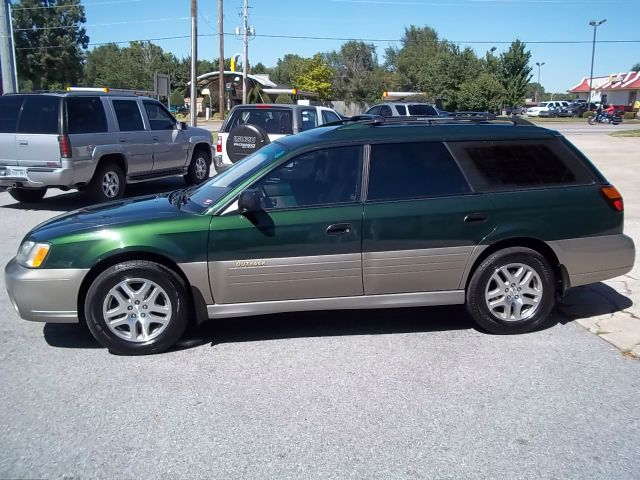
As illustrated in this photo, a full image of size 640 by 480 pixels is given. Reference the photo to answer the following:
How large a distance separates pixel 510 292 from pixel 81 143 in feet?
26.4

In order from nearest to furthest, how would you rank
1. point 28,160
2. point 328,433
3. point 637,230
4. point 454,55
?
1. point 328,433
2. point 637,230
3. point 28,160
4. point 454,55

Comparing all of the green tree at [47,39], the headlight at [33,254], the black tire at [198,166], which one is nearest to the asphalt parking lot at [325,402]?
the headlight at [33,254]

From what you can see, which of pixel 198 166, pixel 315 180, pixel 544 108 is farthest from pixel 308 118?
pixel 544 108

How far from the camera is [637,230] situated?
8914 millimetres

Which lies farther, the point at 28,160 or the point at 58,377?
the point at 28,160

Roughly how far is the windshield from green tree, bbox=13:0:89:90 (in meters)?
57.1

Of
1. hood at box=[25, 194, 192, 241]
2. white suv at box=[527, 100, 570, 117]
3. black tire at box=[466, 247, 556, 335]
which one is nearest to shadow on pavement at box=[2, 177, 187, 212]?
hood at box=[25, 194, 192, 241]

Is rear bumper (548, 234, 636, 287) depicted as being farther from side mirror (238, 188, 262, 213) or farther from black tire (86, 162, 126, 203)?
black tire (86, 162, 126, 203)

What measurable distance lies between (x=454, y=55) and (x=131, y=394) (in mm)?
50954

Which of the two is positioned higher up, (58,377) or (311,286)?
(311,286)

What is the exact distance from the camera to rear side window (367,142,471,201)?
4.96m

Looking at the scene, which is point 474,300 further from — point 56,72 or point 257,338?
point 56,72

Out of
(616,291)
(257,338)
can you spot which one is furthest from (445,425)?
(616,291)

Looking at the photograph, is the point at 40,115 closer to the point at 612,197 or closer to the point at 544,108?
the point at 612,197
